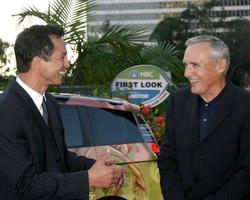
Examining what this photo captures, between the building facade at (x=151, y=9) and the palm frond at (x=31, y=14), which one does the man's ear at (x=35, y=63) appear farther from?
the building facade at (x=151, y=9)

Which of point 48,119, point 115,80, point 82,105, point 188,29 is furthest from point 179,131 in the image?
point 188,29

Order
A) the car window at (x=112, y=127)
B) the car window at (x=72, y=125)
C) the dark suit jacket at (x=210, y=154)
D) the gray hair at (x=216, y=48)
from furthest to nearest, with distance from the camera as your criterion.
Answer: the car window at (x=112, y=127) → the car window at (x=72, y=125) → the gray hair at (x=216, y=48) → the dark suit jacket at (x=210, y=154)

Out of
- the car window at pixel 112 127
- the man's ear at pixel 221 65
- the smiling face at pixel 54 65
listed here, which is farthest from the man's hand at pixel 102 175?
the car window at pixel 112 127

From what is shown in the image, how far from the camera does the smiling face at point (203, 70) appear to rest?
147 inches

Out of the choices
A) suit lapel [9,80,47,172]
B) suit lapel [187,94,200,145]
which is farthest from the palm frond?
suit lapel [9,80,47,172]

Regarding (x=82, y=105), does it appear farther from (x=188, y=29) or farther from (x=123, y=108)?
(x=188, y=29)

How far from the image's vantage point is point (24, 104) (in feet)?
9.98

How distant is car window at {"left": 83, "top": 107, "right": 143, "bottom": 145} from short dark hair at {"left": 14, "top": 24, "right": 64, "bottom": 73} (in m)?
2.89

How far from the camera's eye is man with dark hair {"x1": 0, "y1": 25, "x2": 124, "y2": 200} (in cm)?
292

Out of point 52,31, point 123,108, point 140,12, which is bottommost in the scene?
point 140,12

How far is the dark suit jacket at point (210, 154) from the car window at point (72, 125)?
2.09 metres

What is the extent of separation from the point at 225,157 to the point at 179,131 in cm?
31

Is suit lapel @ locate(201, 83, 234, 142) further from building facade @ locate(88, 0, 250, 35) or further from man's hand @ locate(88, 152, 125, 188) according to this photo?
building facade @ locate(88, 0, 250, 35)

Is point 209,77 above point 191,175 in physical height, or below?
above
